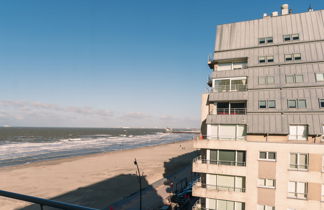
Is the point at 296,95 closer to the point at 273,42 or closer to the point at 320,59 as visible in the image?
the point at 320,59

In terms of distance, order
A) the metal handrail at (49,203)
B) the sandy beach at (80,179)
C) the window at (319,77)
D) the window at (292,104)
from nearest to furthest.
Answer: the metal handrail at (49,203) → the window at (319,77) → the window at (292,104) → the sandy beach at (80,179)

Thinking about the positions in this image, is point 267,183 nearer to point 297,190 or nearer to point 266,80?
point 297,190

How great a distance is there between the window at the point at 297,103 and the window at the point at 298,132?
6.51 ft

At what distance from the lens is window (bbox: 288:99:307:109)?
22.2 meters

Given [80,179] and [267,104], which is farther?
[80,179]

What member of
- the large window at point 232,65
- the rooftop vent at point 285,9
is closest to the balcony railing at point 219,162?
the large window at point 232,65

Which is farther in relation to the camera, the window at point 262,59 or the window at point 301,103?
the window at point 262,59

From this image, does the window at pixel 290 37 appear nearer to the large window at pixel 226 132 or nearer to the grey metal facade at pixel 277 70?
the grey metal facade at pixel 277 70

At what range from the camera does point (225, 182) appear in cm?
2380

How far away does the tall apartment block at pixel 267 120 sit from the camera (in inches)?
829

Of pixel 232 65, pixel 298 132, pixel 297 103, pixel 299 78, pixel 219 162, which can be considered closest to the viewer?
pixel 298 132

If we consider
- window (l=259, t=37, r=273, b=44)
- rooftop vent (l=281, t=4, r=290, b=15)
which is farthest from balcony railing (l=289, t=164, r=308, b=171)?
rooftop vent (l=281, t=4, r=290, b=15)

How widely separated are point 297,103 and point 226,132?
7.48 metres

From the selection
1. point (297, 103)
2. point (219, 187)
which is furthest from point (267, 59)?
point (219, 187)
